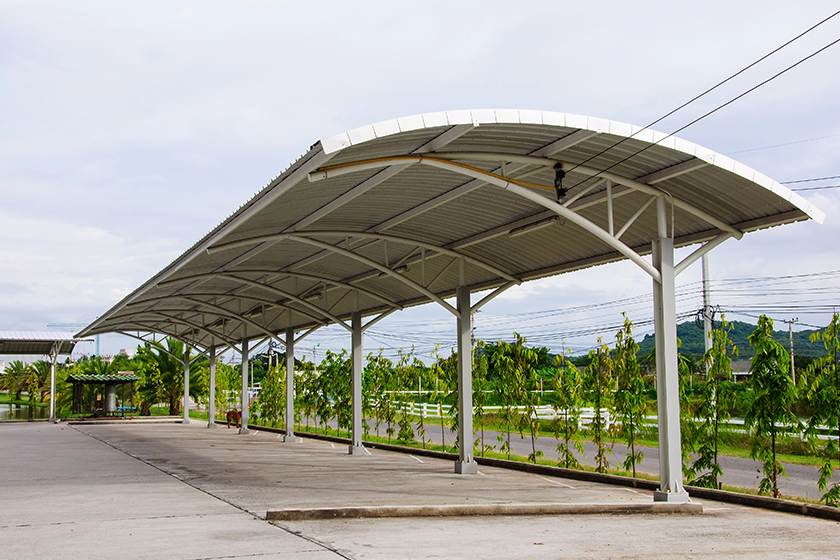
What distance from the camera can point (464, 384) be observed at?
13.6 metres

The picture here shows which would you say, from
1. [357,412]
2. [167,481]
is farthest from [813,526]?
[357,412]

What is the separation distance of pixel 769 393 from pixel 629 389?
2810 mm

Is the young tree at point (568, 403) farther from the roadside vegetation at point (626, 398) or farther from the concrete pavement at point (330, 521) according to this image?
the concrete pavement at point (330, 521)

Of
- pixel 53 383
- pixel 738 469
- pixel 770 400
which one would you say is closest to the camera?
pixel 770 400

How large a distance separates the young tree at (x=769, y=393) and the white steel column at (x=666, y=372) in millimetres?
1245

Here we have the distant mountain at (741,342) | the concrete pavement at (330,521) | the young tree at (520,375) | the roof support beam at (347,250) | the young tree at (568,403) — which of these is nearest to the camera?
the concrete pavement at (330,521)

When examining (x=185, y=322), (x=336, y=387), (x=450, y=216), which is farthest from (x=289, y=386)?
(x=450, y=216)

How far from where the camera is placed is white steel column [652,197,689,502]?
368 inches

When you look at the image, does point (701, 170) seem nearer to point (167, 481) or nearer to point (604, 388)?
point (604, 388)

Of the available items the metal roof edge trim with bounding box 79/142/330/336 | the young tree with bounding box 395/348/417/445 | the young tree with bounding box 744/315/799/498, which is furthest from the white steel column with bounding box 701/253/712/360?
the metal roof edge trim with bounding box 79/142/330/336

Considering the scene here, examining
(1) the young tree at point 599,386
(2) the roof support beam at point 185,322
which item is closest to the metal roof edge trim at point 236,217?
(1) the young tree at point 599,386

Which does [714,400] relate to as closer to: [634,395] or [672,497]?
[634,395]

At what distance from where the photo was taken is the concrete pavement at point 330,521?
6.39 metres

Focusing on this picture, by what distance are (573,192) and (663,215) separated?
1411 mm
